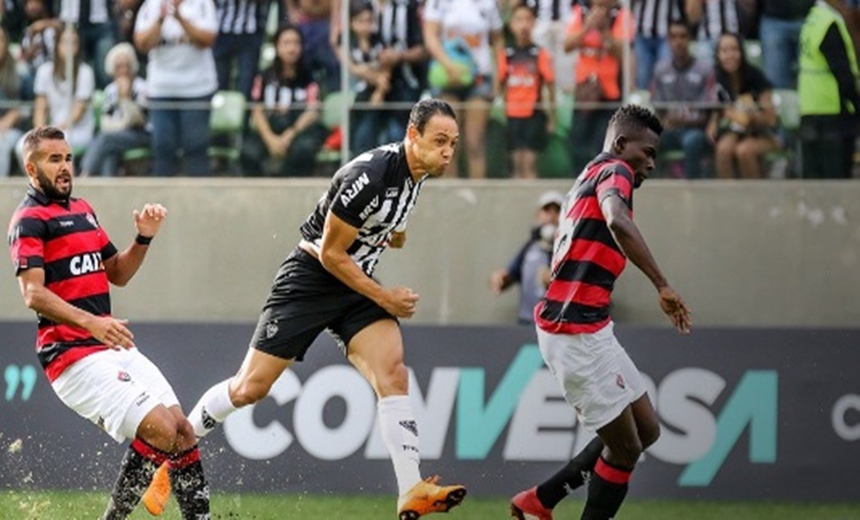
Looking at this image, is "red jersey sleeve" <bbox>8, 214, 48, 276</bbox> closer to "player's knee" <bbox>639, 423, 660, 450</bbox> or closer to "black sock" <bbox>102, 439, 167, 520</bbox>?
"black sock" <bbox>102, 439, 167, 520</bbox>

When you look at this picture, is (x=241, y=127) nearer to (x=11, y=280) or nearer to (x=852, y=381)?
(x=11, y=280)

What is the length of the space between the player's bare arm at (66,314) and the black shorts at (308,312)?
3.33ft

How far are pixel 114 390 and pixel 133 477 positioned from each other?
431 mm

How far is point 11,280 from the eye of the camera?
14539 millimetres

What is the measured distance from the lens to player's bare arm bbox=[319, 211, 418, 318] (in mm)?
9188

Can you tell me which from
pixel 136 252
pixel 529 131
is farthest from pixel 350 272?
pixel 529 131

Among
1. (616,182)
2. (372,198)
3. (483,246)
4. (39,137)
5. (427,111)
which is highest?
(427,111)

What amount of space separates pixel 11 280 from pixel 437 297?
3.08 metres

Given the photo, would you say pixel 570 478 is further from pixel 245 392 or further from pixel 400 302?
pixel 245 392

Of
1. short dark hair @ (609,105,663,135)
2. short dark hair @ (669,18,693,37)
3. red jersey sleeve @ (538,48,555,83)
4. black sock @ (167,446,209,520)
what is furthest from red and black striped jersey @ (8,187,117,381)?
short dark hair @ (669,18,693,37)

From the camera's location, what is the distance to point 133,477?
30.3 feet

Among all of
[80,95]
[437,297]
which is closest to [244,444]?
[437,297]

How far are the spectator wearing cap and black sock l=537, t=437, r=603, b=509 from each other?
3.85 m

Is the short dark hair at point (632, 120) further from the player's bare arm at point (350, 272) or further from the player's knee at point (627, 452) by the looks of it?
the player's knee at point (627, 452)
